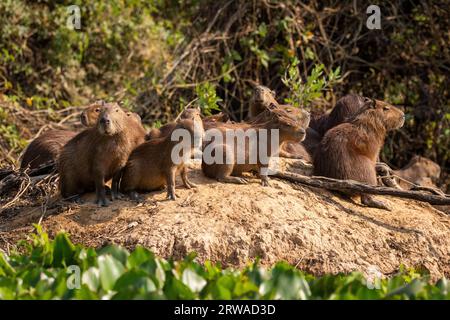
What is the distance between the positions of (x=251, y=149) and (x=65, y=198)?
171 cm

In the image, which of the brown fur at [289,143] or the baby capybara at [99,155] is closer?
the baby capybara at [99,155]

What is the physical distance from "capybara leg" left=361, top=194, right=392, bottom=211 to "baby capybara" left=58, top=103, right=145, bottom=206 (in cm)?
214

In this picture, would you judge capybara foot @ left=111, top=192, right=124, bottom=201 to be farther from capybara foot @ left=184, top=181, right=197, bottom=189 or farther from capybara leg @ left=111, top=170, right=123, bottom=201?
capybara foot @ left=184, top=181, right=197, bottom=189

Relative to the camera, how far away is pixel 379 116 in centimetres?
776

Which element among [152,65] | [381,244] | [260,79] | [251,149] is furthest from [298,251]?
[152,65]

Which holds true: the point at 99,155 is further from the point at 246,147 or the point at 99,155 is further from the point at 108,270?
the point at 108,270

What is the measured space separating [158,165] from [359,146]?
2.00 meters

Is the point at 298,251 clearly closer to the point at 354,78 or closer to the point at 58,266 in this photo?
the point at 58,266

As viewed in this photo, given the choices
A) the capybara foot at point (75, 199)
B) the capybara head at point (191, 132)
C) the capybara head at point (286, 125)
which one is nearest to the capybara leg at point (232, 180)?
the capybara head at point (191, 132)

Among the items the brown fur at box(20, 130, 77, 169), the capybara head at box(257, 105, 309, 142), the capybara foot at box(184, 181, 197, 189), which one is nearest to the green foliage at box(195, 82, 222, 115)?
the capybara head at box(257, 105, 309, 142)

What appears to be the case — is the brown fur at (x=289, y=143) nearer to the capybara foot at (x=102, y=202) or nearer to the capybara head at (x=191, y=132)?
the capybara head at (x=191, y=132)

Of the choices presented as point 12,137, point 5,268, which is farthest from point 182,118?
point 12,137

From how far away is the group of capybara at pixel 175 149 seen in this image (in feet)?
22.1

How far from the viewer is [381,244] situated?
673 centimetres
